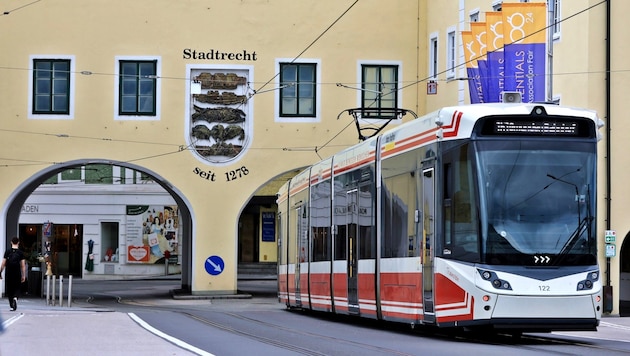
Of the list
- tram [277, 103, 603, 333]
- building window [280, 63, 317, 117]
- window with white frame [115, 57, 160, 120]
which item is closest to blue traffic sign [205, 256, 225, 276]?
window with white frame [115, 57, 160, 120]

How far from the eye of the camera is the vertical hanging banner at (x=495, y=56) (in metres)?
27.5

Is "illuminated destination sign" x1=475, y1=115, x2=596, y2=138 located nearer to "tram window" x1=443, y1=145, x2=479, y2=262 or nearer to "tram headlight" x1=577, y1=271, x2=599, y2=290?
"tram window" x1=443, y1=145, x2=479, y2=262

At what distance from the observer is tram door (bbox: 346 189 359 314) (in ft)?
67.8

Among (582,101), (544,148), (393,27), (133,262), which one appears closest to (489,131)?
(544,148)

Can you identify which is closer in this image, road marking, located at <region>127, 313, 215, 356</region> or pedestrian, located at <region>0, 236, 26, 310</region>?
road marking, located at <region>127, 313, 215, 356</region>

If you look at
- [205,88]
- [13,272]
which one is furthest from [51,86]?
[13,272]

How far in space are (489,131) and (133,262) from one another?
46.6m

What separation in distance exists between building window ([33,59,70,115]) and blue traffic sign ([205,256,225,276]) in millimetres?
6463

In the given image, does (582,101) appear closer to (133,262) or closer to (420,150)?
(420,150)

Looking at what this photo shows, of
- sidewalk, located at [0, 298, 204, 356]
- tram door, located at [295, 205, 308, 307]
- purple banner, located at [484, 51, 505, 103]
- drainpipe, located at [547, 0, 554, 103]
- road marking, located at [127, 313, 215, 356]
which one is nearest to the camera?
road marking, located at [127, 313, 215, 356]

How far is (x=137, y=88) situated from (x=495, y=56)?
572 inches

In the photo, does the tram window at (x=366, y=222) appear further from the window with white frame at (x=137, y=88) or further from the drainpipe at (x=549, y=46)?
the window with white frame at (x=137, y=88)

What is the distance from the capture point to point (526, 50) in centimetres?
2711

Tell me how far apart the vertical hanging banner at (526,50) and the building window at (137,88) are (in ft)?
47.9
